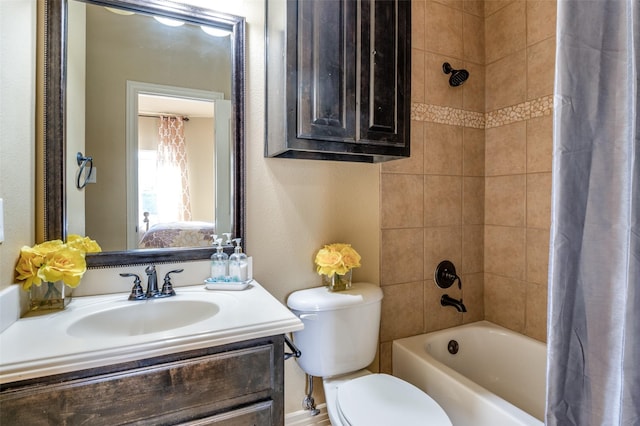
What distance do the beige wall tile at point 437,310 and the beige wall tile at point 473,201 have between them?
423mm

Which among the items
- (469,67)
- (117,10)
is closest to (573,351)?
(117,10)

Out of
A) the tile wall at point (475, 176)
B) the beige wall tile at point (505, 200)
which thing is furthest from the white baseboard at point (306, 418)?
the beige wall tile at point (505, 200)

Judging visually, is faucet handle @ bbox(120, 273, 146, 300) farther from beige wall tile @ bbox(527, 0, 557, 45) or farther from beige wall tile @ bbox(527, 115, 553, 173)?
beige wall tile @ bbox(527, 0, 557, 45)

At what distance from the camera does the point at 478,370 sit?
1.86 meters

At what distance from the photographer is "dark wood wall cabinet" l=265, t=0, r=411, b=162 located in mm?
1258

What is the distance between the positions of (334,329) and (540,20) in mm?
1892

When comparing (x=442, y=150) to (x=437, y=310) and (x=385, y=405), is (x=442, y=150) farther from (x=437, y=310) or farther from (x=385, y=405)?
(x=385, y=405)

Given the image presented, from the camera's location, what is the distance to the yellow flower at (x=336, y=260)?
148 centimetres

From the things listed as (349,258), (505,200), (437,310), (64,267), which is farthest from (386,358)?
(64,267)

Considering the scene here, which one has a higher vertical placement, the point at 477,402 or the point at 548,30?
the point at 548,30

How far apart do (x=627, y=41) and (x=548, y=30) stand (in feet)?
5.04

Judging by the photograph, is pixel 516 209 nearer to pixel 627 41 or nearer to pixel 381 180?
pixel 381 180

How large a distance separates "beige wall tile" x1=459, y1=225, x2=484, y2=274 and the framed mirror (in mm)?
1350

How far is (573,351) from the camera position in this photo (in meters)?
0.59
